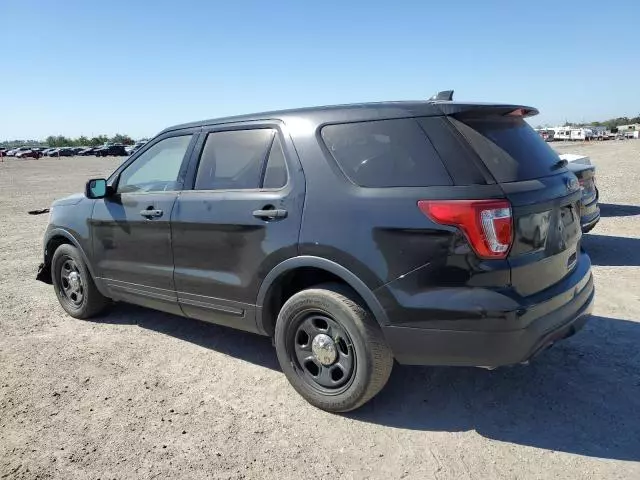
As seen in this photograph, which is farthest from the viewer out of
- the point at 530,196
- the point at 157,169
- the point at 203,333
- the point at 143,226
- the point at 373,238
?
the point at 203,333

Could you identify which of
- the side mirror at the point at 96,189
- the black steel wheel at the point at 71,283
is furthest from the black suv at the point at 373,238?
the black steel wheel at the point at 71,283

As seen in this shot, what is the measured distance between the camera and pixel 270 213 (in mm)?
3307

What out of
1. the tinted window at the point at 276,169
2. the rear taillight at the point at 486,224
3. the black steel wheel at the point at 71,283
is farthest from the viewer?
the black steel wheel at the point at 71,283

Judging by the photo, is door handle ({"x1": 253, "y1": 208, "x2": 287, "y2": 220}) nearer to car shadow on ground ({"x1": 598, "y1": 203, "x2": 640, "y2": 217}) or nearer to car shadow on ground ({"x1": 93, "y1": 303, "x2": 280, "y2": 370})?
car shadow on ground ({"x1": 93, "y1": 303, "x2": 280, "y2": 370})

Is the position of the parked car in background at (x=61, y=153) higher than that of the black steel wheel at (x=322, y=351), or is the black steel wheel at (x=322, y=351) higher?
the black steel wheel at (x=322, y=351)

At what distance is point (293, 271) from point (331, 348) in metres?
0.56

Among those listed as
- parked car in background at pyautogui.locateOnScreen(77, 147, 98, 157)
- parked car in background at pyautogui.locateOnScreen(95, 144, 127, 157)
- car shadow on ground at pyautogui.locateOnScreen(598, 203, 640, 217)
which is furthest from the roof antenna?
parked car in background at pyautogui.locateOnScreen(77, 147, 98, 157)

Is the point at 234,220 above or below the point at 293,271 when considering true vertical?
above

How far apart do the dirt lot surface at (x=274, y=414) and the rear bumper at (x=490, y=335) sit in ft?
1.71

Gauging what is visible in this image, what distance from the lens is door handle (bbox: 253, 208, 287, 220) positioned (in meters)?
3.26

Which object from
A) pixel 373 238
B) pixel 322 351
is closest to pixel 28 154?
pixel 322 351

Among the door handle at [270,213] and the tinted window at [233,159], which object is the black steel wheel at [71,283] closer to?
the tinted window at [233,159]

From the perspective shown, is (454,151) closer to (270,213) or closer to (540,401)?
(270,213)

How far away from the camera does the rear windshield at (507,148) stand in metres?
2.79
